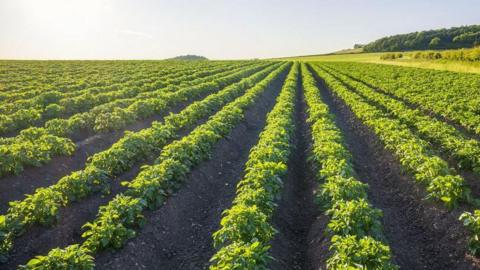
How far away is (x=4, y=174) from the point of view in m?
10.4

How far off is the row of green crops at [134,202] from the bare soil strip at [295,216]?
290 cm

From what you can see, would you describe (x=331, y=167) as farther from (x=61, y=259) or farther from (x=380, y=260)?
(x=61, y=259)

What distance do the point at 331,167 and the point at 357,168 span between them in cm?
326

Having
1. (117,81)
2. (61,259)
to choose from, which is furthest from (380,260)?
(117,81)

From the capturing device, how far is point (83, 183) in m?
9.18

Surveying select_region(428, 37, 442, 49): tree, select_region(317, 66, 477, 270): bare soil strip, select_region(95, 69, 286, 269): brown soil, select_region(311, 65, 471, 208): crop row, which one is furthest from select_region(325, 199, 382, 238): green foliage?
select_region(428, 37, 442, 49): tree

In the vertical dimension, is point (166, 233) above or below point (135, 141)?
below

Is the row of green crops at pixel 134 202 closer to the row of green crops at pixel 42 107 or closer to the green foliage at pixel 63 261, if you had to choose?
the green foliage at pixel 63 261

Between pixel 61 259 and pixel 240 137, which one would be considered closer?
pixel 61 259

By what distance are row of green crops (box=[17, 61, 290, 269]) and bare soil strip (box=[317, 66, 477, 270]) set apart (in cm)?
545

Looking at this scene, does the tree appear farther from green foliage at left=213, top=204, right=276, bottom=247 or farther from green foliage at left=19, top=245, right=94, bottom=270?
green foliage at left=19, top=245, right=94, bottom=270

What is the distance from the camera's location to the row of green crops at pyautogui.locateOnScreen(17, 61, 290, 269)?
19.6ft

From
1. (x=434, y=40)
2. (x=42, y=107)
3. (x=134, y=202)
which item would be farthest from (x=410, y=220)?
(x=434, y=40)

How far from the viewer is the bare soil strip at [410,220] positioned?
765 cm
